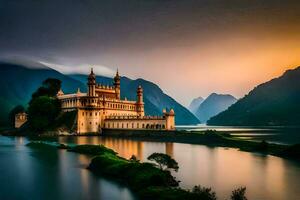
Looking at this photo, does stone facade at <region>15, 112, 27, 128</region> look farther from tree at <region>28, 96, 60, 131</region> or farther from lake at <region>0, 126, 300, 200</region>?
lake at <region>0, 126, 300, 200</region>

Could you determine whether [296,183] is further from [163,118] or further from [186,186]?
[163,118]

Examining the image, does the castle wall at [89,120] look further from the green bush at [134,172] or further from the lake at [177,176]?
the green bush at [134,172]

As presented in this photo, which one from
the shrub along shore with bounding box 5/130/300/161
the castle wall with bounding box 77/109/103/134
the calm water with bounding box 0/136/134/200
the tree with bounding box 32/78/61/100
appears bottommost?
the calm water with bounding box 0/136/134/200

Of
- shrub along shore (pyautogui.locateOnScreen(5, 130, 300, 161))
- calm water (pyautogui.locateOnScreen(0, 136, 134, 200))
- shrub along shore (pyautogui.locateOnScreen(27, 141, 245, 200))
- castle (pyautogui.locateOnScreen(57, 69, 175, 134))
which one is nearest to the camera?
shrub along shore (pyautogui.locateOnScreen(27, 141, 245, 200))

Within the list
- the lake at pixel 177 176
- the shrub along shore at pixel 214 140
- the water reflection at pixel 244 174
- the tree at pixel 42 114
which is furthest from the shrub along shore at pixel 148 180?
the tree at pixel 42 114

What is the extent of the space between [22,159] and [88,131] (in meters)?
57.6

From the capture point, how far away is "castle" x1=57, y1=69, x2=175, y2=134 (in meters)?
97.6

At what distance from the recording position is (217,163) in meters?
48.5

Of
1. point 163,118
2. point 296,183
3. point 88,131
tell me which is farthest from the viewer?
point 88,131

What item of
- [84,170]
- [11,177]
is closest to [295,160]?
[84,170]

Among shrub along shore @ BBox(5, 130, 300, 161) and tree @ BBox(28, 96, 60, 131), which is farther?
tree @ BBox(28, 96, 60, 131)

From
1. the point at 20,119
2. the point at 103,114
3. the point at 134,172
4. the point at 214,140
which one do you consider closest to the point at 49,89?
the point at 20,119

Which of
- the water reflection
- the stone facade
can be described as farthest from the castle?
the water reflection

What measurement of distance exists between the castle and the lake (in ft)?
141
